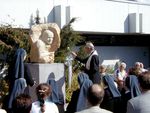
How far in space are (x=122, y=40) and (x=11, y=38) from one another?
31.1 ft

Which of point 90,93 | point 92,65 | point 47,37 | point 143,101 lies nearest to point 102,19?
point 47,37

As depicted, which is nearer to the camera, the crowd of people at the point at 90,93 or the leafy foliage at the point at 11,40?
the crowd of people at the point at 90,93

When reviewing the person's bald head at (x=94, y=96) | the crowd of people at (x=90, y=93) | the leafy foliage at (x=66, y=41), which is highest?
the leafy foliage at (x=66, y=41)

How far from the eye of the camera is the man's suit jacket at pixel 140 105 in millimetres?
4391

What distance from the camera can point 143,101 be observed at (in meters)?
4.45

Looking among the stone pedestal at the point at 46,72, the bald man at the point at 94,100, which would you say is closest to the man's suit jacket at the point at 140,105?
the bald man at the point at 94,100

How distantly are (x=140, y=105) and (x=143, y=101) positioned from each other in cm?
6

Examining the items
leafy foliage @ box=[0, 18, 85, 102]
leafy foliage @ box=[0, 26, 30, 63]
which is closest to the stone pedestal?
leafy foliage @ box=[0, 18, 85, 102]

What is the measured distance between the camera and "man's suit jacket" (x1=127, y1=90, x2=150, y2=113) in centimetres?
439

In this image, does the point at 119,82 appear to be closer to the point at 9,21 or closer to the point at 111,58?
the point at 9,21

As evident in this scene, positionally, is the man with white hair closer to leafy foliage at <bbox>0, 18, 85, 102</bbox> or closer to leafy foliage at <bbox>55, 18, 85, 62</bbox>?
leafy foliage at <bbox>0, 18, 85, 102</bbox>

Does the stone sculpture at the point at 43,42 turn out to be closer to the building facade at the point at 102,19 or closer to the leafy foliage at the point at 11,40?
the leafy foliage at the point at 11,40

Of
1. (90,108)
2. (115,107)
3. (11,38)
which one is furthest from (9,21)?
(90,108)

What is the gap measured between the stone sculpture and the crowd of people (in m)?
0.78
